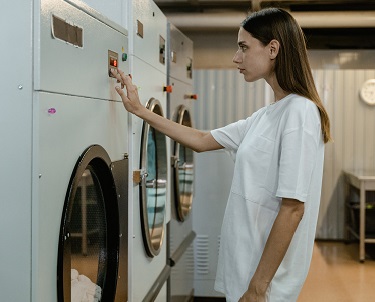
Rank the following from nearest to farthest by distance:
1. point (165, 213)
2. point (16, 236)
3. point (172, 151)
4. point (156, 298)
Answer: point (16, 236) → point (156, 298) → point (165, 213) → point (172, 151)

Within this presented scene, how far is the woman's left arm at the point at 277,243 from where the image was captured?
185 centimetres

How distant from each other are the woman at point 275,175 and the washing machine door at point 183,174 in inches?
66.7

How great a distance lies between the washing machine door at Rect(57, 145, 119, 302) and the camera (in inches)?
66.2

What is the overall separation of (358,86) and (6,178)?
6.28 metres

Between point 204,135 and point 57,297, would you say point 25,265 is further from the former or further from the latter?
point 204,135

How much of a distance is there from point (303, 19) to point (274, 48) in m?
5.08

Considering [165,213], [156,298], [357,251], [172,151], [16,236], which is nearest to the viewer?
[16,236]


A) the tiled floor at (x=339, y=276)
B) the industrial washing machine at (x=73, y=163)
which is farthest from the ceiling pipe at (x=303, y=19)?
the industrial washing machine at (x=73, y=163)

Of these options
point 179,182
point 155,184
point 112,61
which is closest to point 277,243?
point 112,61

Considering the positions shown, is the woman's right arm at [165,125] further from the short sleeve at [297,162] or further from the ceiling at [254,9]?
the ceiling at [254,9]

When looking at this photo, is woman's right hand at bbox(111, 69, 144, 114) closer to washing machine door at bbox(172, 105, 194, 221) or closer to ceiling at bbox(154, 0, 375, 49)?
washing machine door at bbox(172, 105, 194, 221)

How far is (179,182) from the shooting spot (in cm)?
409

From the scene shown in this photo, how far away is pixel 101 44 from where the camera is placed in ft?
6.61

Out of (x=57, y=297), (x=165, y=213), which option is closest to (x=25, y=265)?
(x=57, y=297)
